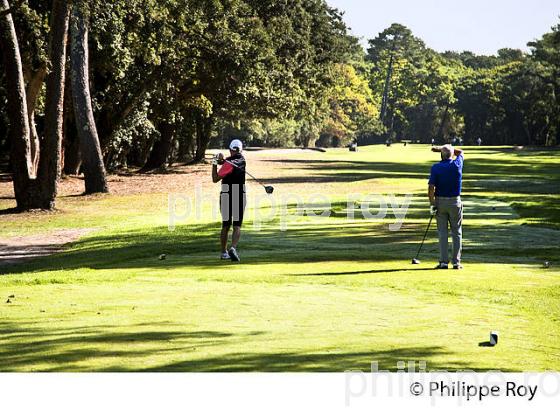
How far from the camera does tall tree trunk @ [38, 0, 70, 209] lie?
1350 inches

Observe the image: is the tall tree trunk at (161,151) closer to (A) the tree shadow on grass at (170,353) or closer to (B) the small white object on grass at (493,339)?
(A) the tree shadow on grass at (170,353)

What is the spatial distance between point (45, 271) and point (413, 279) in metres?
6.78

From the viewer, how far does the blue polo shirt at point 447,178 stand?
18.4 metres

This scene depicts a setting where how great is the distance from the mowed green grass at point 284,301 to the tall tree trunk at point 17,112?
5.46 meters

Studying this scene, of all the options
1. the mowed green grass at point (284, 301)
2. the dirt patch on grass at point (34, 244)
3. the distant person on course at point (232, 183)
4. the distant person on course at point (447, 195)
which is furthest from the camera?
the dirt patch on grass at point (34, 244)

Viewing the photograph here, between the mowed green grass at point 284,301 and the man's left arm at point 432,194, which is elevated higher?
the man's left arm at point 432,194

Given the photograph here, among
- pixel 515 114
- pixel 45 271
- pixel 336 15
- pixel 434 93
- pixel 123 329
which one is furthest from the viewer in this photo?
pixel 434 93

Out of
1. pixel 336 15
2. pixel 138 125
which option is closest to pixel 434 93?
pixel 336 15

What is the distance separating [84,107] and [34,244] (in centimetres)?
1620

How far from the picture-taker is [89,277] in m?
17.3

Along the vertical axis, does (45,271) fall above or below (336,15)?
below

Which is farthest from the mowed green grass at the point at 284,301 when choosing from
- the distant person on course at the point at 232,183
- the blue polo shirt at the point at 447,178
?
the blue polo shirt at the point at 447,178

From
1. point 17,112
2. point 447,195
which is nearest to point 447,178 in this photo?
point 447,195
